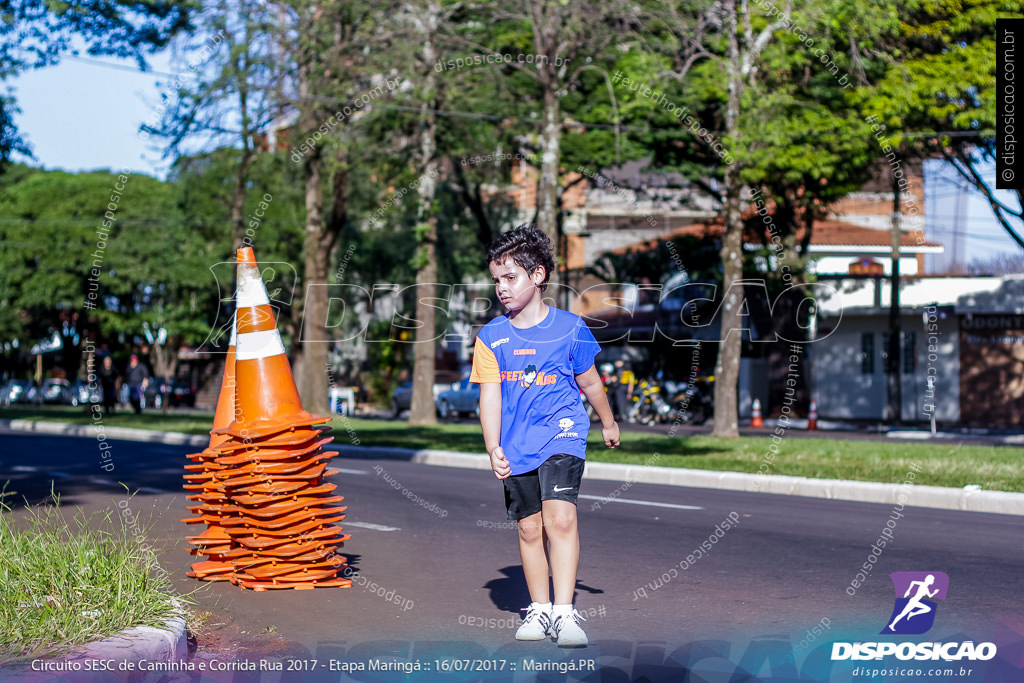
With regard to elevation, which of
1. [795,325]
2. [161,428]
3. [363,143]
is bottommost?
[161,428]

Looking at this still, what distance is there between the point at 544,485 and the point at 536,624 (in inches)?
26.5

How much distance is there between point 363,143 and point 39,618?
21329 mm

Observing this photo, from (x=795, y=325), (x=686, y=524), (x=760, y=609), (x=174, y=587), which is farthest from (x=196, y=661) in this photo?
(x=795, y=325)

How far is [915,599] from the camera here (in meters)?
6.81

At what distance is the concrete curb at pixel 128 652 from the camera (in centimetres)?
462

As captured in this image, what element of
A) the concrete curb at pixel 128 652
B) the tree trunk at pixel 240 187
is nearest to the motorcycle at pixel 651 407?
the tree trunk at pixel 240 187

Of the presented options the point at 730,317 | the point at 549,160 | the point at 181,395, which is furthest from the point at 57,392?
the point at 730,317

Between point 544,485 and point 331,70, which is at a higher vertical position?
point 331,70

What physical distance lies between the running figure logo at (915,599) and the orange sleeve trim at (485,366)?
244 cm

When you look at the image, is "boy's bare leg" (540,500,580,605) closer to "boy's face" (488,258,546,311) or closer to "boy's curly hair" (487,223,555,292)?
"boy's face" (488,258,546,311)

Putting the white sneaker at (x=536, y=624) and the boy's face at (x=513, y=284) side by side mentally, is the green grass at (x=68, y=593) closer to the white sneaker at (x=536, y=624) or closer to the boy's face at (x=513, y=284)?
the white sneaker at (x=536, y=624)

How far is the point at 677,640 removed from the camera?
18.8ft

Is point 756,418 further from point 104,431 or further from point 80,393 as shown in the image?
point 80,393

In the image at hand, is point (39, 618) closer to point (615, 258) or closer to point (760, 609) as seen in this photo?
point (760, 609)
